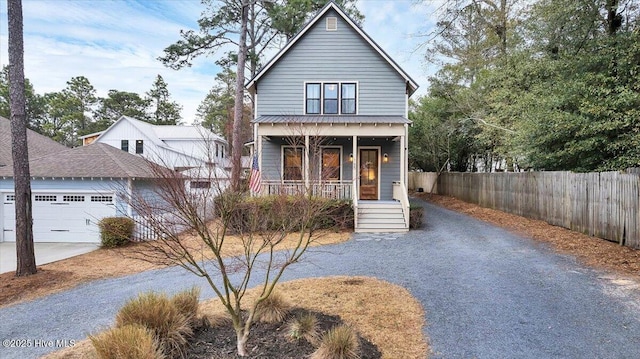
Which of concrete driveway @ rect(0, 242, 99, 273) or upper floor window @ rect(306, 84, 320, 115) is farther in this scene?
upper floor window @ rect(306, 84, 320, 115)

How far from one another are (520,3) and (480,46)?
132 inches

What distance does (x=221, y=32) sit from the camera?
16.6 m

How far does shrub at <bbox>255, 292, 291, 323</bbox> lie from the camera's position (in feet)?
14.2

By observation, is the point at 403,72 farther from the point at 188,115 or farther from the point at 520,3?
the point at 188,115

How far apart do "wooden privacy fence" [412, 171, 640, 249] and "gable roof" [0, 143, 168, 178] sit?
544 inches

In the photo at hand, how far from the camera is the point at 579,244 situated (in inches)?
327

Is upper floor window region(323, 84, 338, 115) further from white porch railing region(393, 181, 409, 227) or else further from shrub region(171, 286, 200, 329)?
shrub region(171, 286, 200, 329)

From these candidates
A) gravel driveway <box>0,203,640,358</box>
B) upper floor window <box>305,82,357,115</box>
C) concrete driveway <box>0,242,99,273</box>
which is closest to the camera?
gravel driveway <box>0,203,640,358</box>

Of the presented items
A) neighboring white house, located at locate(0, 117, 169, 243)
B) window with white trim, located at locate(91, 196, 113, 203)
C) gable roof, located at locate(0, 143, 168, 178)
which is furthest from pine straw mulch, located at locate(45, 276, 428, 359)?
window with white trim, located at locate(91, 196, 113, 203)

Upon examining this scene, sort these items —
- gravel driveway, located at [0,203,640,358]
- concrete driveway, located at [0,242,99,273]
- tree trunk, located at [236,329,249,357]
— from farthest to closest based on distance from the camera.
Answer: concrete driveway, located at [0,242,99,273] → gravel driveway, located at [0,203,640,358] → tree trunk, located at [236,329,249,357]

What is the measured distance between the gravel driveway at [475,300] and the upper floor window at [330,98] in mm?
7312

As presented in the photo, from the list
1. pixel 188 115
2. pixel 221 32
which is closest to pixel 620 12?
pixel 221 32

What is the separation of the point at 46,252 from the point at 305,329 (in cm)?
1084

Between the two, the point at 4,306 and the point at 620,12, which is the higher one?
the point at 620,12
